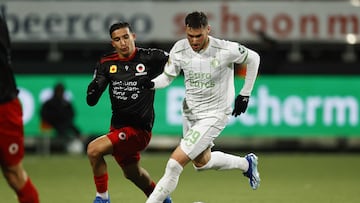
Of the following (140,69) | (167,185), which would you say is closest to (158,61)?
(140,69)

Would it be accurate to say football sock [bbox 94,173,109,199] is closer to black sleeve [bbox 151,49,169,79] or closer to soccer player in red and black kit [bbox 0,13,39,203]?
black sleeve [bbox 151,49,169,79]

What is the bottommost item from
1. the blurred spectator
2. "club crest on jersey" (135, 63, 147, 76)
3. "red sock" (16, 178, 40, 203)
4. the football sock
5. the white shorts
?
the blurred spectator

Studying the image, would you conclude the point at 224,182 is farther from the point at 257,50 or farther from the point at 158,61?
the point at 257,50

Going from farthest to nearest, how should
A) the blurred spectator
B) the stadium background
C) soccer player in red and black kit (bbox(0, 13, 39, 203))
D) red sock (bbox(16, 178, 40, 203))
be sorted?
the stadium background, the blurred spectator, red sock (bbox(16, 178, 40, 203)), soccer player in red and black kit (bbox(0, 13, 39, 203))

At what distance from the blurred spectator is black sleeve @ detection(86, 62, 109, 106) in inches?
320

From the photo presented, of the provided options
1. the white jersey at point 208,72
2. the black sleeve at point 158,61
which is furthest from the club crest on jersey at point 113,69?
the white jersey at point 208,72

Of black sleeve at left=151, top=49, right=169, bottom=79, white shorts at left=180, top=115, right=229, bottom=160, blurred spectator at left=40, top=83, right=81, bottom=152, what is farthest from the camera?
blurred spectator at left=40, top=83, right=81, bottom=152

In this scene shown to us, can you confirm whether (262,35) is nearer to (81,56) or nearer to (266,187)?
(81,56)

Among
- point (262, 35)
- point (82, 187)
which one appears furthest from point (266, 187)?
point (262, 35)

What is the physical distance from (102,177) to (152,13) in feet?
35.9

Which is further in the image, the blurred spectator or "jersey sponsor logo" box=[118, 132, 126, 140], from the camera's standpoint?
the blurred spectator

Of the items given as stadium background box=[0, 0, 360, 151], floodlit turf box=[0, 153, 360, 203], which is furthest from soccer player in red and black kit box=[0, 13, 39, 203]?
stadium background box=[0, 0, 360, 151]

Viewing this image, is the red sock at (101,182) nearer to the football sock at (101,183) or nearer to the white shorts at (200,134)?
the football sock at (101,183)

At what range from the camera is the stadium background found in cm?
1756
